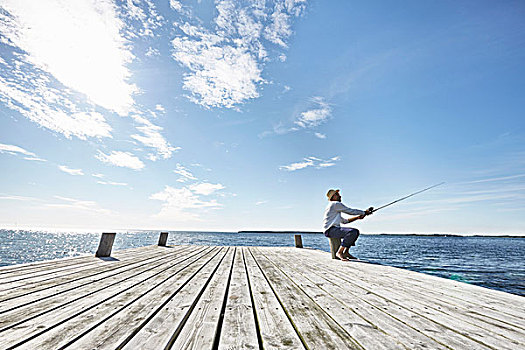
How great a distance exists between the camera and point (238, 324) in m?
1.81

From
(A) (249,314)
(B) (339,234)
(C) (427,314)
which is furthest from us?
(B) (339,234)

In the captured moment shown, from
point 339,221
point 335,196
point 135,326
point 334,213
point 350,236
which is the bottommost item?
point 135,326

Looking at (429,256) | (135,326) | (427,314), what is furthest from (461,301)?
(429,256)

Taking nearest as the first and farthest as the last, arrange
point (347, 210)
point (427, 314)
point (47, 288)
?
point (427, 314), point (47, 288), point (347, 210)

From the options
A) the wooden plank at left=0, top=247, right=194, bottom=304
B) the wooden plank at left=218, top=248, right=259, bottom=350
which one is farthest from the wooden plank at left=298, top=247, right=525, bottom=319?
the wooden plank at left=0, top=247, right=194, bottom=304

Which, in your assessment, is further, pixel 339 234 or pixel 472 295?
pixel 339 234

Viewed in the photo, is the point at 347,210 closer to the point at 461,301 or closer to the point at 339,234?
the point at 339,234

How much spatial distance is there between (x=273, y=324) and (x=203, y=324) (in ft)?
1.61

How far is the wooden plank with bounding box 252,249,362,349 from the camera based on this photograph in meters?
1.52

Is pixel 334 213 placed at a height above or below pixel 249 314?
above

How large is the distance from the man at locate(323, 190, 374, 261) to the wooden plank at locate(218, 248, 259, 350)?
372cm

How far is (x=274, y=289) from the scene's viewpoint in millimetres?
3002

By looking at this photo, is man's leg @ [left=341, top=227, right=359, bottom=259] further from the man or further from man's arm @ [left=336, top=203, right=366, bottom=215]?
man's arm @ [left=336, top=203, right=366, bottom=215]

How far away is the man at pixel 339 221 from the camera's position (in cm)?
590
